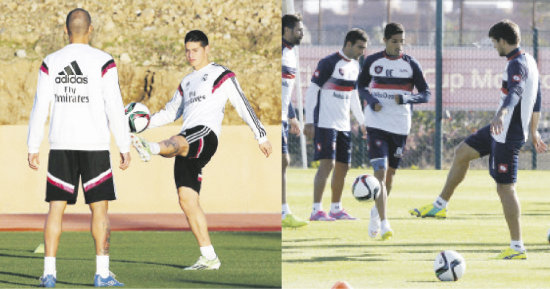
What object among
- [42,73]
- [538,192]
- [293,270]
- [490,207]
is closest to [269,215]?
[490,207]

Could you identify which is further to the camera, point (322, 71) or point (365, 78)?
point (322, 71)

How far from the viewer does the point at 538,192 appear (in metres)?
18.2

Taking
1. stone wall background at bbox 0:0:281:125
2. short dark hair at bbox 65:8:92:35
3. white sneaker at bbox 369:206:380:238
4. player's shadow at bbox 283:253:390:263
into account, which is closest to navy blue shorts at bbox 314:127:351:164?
white sneaker at bbox 369:206:380:238

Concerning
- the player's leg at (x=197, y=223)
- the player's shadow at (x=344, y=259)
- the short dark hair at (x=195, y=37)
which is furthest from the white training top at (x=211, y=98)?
the player's shadow at (x=344, y=259)

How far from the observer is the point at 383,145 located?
10.5 m

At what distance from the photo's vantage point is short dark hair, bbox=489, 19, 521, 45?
8.43m

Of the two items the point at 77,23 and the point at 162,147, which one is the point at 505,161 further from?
the point at 77,23

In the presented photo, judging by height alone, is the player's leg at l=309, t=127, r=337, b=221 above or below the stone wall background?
below

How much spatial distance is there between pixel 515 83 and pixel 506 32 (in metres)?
0.40

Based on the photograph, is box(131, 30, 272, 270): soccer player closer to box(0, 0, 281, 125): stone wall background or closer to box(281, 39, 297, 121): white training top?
box(281, 39, 297, 121): white training top

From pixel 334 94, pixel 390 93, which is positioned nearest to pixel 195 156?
pixel 390 93

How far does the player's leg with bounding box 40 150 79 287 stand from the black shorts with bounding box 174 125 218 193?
1.12m

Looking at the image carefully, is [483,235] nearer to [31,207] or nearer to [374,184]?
[374,184]

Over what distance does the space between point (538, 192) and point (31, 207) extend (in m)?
8.21
